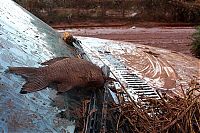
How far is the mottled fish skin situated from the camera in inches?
78.4

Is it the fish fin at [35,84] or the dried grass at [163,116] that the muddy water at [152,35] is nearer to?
the dried grass at [163,116]

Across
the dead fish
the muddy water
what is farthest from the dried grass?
the muddy water

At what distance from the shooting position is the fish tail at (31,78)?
6.37 ft

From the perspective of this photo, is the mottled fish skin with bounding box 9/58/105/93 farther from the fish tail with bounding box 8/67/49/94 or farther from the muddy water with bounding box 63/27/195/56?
the muddy water with bounding box 63/27/195/56

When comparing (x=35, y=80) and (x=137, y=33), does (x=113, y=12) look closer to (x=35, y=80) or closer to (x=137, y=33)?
(x=137, y=33)

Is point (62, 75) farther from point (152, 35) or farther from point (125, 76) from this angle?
point (152, 35)

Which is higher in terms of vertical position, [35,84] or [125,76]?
[35,84]

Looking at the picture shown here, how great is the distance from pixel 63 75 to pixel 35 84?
0.14 meters

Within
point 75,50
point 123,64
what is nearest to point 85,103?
point 75,50

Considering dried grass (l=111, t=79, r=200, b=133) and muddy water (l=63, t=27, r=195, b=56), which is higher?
dried grass (l=111, t=79, r=200, b=133)

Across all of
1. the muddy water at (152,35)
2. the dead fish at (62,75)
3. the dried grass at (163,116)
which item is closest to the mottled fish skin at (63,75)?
the dead fish at (62,75)

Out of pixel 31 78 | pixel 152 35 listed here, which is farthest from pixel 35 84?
pixel 152 35

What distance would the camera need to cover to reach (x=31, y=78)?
2004 mm

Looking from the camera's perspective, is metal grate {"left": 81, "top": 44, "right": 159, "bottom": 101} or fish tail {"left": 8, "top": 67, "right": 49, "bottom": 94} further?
metal grate {"left": 81, "top": 44, "right": 159, "bottom": 101}
